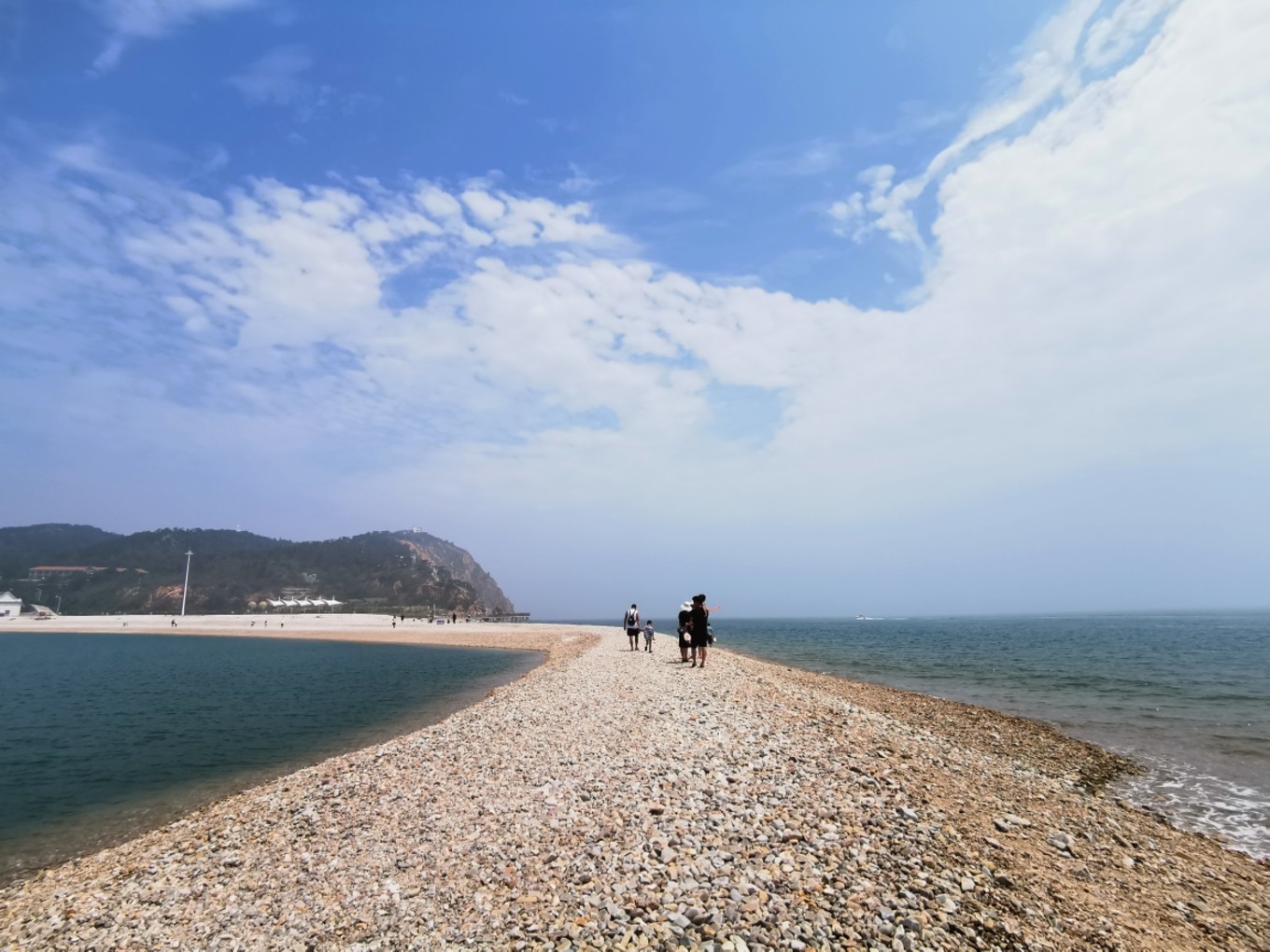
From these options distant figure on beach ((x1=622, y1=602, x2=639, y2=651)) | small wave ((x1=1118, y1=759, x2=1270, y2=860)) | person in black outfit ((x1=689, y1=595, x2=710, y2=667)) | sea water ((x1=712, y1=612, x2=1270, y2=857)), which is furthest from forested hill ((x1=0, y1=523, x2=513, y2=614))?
small wave ((x1=1118, y1=759, x2=1270, y2=860))

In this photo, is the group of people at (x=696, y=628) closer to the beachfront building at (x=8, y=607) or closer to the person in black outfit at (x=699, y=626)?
the person in black outfit at (x=699, y=626)

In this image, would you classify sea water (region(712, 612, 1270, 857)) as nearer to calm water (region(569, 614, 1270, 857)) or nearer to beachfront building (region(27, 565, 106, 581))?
calm water (region(569, 614, 1270, 857))

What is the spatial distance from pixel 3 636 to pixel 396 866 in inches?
4181

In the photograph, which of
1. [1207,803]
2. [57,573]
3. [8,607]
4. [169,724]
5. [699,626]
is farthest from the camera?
[57,573]

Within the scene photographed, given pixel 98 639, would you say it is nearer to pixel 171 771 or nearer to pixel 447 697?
pixel 447 697

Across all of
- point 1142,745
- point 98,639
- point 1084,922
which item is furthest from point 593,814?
point 98,639

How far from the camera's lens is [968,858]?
7.36 metres

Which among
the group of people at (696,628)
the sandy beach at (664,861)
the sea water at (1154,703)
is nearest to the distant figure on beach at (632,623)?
the group of people at (696,628)

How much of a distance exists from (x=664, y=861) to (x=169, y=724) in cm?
2285

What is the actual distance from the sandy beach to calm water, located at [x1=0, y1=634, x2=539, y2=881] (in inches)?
97.9

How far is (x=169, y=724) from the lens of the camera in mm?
21875

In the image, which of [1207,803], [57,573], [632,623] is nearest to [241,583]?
[57,573]

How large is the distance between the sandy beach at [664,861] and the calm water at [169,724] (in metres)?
2.49

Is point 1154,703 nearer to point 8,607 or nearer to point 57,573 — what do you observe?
point 8,607
